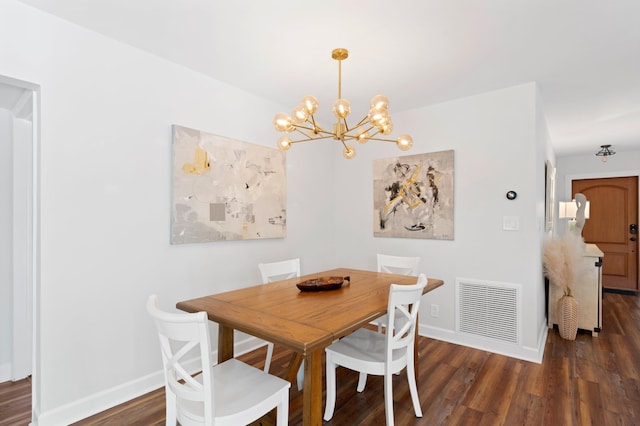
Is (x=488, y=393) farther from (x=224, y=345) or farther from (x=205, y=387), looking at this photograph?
(x=205, y=387)

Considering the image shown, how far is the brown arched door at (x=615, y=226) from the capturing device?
5578mm

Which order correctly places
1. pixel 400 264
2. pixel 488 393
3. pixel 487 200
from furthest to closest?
pixel 487 200 < pixel 400 264 < pixel 488 393

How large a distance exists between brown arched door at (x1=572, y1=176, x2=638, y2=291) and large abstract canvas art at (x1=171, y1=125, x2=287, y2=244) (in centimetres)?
587

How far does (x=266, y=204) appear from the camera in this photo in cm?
327

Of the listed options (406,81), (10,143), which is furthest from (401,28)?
(10,143)

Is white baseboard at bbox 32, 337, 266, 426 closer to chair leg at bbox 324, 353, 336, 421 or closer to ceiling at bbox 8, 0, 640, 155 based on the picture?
chair leg at bbox 324, 353, 336, 421

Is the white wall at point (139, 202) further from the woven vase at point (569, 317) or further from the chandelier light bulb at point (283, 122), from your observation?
the chandelier light bulb at point (283, 122)

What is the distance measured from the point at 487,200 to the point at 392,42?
1.80 meters

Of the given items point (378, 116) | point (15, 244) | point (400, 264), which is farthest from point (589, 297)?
point (15, 244)

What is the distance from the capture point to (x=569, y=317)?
329cm

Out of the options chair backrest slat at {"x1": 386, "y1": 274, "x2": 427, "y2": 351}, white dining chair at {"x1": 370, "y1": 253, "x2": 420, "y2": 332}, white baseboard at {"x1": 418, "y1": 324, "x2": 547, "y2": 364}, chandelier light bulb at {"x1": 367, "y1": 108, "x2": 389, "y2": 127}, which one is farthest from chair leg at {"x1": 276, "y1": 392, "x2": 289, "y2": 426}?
white baseboard at {"x1": 418, "y1": 324, "x2": 547, "y2": 364}

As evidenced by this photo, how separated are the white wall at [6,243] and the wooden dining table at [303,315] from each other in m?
1.75

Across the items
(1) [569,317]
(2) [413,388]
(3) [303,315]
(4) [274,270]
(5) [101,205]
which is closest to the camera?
(3) [303,315]

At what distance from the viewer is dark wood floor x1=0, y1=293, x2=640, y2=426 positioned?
2041mm
